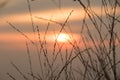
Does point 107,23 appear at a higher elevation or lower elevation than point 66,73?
higher

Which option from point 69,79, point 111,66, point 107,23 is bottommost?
point 111,66

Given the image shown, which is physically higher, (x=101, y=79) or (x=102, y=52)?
(x=102, y=52)

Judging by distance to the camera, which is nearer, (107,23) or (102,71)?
(102,71)

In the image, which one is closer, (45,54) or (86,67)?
(86,67)

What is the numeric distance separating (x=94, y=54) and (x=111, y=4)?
0.74 feet

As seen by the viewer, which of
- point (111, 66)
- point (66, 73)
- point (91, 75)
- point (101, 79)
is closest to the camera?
point (111, 66)

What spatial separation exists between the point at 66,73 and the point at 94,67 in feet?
0.64

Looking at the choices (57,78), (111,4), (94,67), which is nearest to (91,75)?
(94,67)

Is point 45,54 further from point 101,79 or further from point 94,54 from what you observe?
point 101,79

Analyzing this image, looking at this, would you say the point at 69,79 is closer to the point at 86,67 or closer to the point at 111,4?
the point at 86,67

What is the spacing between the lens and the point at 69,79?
1.58 metres

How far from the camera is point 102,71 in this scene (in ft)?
4.05

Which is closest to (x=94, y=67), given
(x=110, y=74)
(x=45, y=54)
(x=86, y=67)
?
(x=86, y=67)

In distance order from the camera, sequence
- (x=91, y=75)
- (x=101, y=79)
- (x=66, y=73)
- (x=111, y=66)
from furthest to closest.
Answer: (x=66, y=73)
(x=91, y=75)
(x=101, y=79)
(x=111, y=66)
